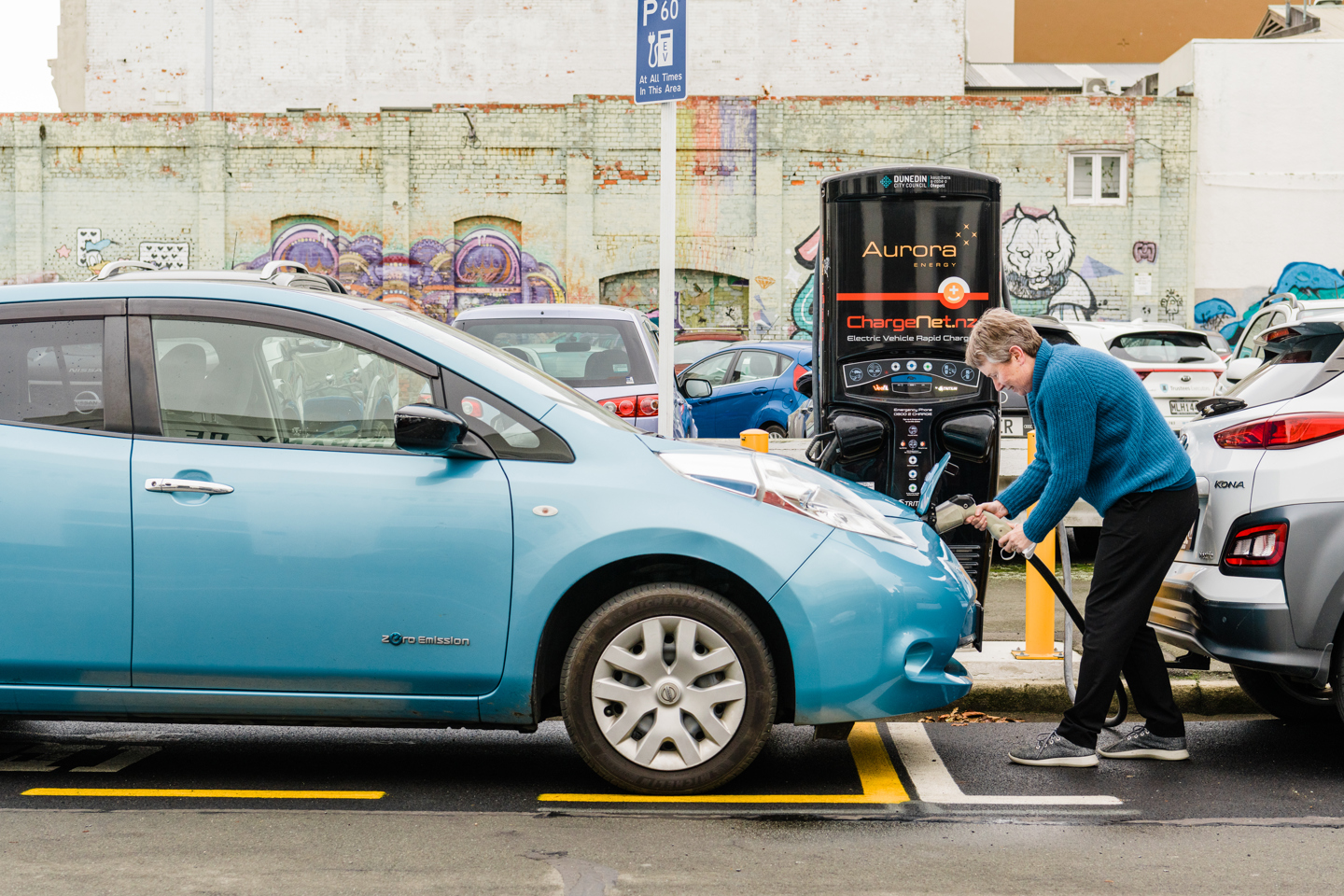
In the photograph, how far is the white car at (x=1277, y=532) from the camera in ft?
14.8

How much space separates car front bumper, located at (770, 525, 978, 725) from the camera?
426 centimetres

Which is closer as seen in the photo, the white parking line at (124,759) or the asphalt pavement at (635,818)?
the asphalt pavement at (635,818)

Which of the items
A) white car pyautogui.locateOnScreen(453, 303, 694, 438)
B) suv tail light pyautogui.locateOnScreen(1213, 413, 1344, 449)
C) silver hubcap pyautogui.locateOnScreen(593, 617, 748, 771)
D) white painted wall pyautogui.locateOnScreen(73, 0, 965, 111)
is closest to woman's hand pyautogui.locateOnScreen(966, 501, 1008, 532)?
suv tail light pyautogui.locateOnScreen(1213, 413, 1344, 449)

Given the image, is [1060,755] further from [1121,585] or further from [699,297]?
[699,297]

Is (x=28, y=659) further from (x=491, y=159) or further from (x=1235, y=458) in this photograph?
(x=491, y=159)

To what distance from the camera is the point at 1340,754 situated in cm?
508

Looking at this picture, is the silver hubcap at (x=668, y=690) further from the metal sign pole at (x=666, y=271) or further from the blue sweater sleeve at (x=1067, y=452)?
the metal sign pole at (x=666, y=271)

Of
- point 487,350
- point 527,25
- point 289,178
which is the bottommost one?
point 487,350

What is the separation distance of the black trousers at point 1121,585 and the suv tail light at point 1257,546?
7.0 inches

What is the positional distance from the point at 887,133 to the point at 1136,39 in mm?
A: 17615

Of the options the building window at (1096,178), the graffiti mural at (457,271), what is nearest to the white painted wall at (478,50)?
the building window at (1096,178)

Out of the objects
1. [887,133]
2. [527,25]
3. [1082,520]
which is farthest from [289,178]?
[1082,520]

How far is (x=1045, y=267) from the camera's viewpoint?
27812 millimetres

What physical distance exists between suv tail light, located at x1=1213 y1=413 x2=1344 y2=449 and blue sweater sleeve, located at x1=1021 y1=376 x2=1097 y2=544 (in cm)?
59
